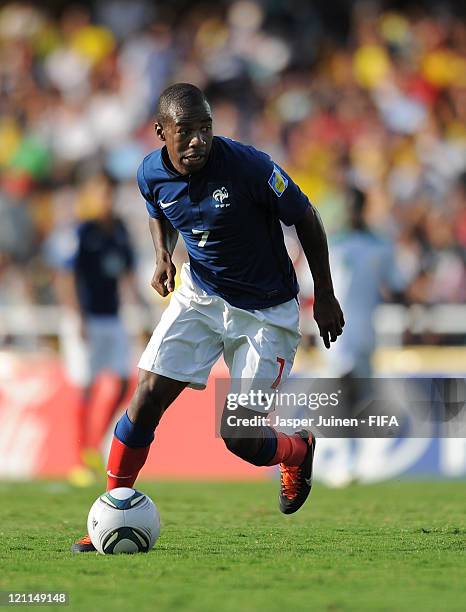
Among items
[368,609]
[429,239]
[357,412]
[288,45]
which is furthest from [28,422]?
[368,609]

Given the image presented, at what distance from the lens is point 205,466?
43.2ft

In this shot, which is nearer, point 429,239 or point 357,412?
point 357,412

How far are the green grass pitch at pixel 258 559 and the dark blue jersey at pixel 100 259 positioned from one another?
3.15 meters

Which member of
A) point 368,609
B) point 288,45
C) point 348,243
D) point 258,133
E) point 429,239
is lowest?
point 368,609

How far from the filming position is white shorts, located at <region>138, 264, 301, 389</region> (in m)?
6.71

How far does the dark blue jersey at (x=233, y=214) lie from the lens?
21.6ft

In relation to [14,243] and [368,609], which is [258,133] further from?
[368,609]

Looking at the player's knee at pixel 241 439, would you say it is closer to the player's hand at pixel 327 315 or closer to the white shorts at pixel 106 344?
the player's hand at pixel 327 315

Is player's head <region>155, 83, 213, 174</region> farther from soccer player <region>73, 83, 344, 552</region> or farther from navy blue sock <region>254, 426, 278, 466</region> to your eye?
navy blue sock <region>254, 426, 278, 466</region>

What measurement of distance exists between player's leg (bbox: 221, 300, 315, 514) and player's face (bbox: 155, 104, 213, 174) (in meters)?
0.89

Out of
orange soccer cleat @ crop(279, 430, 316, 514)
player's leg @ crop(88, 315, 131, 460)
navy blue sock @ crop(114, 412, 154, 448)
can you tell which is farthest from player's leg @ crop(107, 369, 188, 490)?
player's leg @ crop(88, 315, 131, 460)

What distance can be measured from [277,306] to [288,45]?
12.6m

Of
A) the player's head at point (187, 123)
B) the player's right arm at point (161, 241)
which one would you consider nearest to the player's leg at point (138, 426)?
the player's right arm at point (161, 241)

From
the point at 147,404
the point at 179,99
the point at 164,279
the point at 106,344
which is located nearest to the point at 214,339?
the point at 164,279
